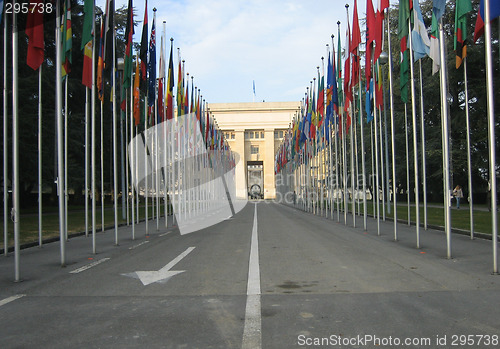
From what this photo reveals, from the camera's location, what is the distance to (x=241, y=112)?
A: 362ft

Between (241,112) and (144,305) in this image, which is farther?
(241,112)

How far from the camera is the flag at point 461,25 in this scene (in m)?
11.6

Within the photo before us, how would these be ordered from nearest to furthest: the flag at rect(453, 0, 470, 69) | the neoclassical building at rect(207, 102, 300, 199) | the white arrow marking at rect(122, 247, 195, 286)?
1. the white arrow marking at rect(122, 247, 195, 286)
2. the flag at rect(453, 0, 470, 69)
3. the neoclassical building at rect(207, 102, 300, 199)

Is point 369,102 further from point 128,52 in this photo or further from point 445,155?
point 445,155

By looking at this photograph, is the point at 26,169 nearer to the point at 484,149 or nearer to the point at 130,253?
the point at 130,253

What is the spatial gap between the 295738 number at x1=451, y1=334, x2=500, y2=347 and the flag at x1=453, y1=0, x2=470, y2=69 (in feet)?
30.2

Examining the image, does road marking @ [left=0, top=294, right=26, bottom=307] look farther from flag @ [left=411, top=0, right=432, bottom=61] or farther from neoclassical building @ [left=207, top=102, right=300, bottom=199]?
neoclassical building @ [left=207, top=102, right=300, bottom=199]

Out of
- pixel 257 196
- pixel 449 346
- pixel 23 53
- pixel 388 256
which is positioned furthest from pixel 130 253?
pixel 257 196

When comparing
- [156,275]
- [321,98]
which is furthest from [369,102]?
[156,275]

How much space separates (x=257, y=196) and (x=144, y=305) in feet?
378

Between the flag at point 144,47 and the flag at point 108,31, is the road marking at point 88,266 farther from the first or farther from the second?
the flag at point 144,47

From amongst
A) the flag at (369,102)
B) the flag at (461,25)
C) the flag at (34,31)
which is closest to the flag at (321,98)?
the flag at (369,102)

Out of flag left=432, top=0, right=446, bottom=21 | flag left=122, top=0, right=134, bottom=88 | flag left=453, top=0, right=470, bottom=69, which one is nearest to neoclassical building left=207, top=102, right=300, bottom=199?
flag left=122, top=0, right=134, bottom=88

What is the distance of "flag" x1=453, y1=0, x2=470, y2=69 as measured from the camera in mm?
11632
